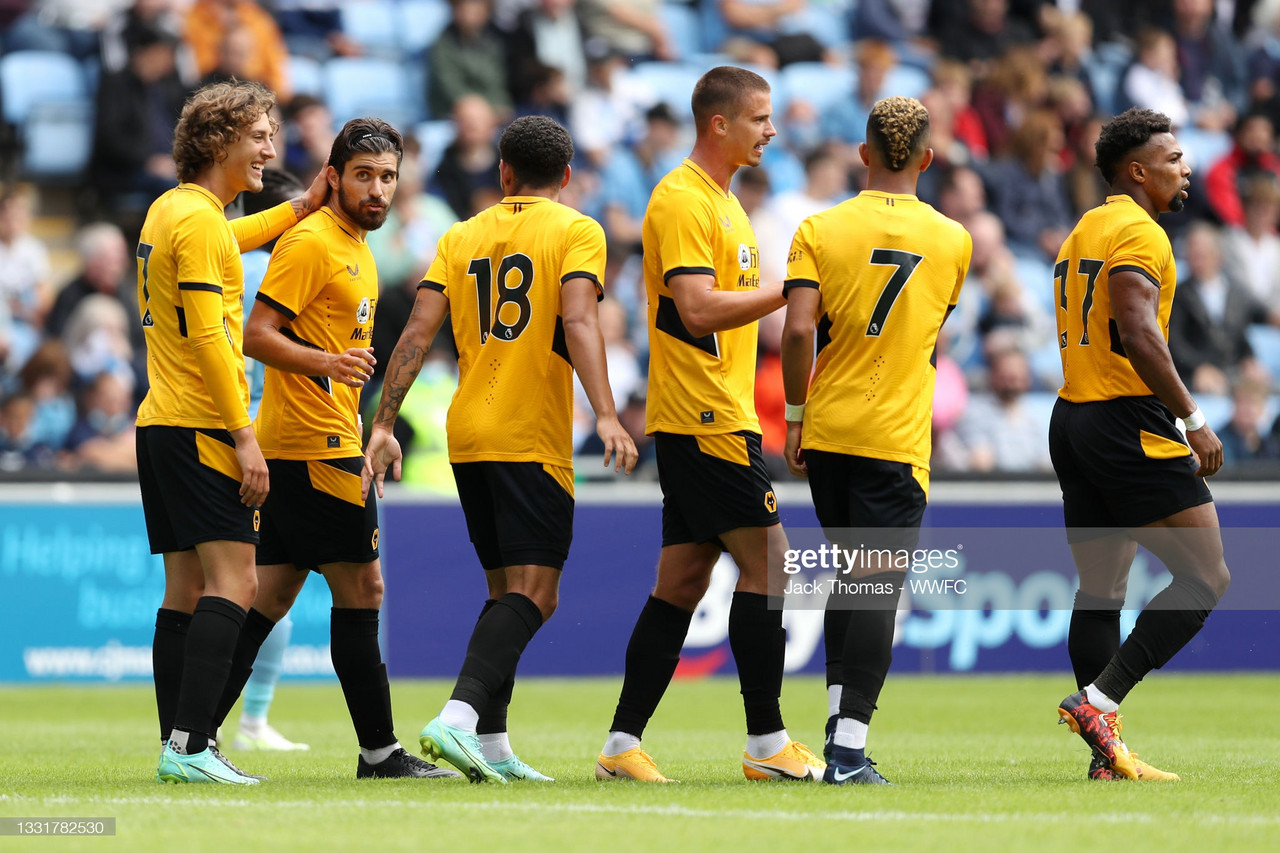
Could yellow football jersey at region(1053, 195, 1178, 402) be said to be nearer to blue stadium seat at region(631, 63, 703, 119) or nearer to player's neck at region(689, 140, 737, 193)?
player's neck at region(689, 140, 737, 193)

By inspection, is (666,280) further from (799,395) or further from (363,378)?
(363,378)

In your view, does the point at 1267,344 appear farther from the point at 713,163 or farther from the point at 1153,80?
the point at 713,163

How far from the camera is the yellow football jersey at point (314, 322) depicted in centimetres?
638

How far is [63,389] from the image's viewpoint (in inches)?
518

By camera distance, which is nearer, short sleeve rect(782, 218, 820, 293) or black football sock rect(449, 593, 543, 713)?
black football sock rect(449, 593, 543, 713)

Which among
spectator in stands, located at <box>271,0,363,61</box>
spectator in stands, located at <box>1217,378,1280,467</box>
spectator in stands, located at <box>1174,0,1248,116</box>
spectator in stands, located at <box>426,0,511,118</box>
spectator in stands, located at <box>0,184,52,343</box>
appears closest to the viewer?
spectator in stands, located at <box>0,184,52,343</box>

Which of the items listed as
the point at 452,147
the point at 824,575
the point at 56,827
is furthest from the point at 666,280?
the point at 452,147

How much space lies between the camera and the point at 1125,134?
265 inches

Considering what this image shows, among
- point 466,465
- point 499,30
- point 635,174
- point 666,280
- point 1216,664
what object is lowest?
point 1216,664

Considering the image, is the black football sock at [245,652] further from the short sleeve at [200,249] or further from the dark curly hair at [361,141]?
the dark curly hair at [361,141]

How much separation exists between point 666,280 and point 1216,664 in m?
8.04

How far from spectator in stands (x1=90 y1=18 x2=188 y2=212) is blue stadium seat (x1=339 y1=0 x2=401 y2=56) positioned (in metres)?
2.86

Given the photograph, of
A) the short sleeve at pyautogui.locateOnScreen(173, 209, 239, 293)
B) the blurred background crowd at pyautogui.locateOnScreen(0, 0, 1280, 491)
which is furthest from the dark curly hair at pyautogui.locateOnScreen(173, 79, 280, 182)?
the blurred background crowd at pyautogui.locateOnScreen(0, 0, 1280, 491)

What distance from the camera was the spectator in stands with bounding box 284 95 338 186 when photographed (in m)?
14.4
